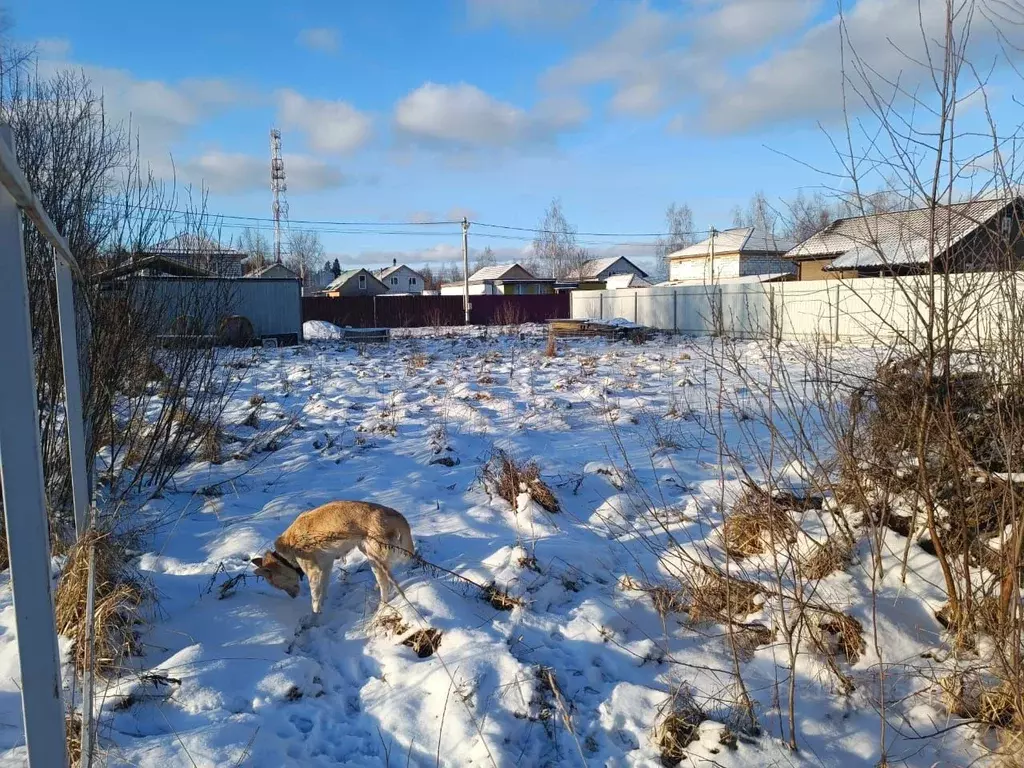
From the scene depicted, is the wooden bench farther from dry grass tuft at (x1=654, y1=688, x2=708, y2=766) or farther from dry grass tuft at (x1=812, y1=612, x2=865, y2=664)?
dry grass tuft at (x1=654, y1=688, x2=708, y2=766)

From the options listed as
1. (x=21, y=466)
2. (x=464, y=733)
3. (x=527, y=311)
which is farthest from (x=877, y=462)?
(x=527, y=311)

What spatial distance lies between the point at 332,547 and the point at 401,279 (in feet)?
254

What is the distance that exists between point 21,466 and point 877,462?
3.88 m

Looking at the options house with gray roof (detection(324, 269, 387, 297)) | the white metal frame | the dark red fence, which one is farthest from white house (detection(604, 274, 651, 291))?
the white metal frame

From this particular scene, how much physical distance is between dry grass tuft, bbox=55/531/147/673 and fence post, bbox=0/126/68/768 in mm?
1537

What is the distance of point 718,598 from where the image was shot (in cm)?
372

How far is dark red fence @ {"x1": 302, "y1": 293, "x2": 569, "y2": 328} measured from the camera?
32.1 metres

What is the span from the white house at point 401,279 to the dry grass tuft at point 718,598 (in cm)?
7521

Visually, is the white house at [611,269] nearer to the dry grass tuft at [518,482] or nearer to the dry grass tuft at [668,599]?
the dry grass tuft at [518,482]

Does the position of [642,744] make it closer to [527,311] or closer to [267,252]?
[527,311]

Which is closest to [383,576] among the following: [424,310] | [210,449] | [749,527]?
[749,527]

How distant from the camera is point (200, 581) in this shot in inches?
164

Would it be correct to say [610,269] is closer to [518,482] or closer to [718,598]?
[518,482]

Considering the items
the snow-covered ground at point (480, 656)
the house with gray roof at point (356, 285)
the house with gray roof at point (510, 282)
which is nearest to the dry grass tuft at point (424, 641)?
the snow-covered ground at point (480, 656)
